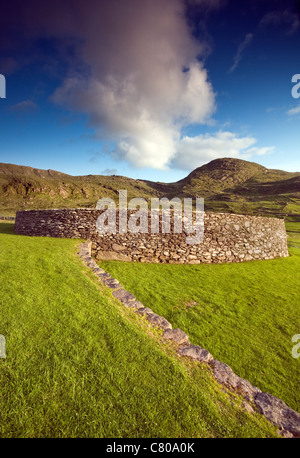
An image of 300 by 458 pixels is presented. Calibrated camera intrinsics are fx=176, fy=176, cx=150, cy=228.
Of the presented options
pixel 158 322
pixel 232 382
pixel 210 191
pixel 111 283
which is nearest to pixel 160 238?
pixel 111 283

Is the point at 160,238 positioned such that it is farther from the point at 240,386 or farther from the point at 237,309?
the point at 240,386

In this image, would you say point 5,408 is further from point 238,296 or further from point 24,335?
point 238,296

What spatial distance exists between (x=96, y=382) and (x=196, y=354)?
94.5 inches

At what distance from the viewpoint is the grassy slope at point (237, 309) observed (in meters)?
4.91

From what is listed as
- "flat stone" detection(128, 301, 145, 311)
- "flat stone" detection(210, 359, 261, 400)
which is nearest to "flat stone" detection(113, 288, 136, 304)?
"flat stone" detection(128, 301, 145, 311)

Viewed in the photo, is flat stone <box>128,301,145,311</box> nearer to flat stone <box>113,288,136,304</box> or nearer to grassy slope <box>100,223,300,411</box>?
flat stone <box>113,288,136,304</box>

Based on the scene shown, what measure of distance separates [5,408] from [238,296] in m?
8.75

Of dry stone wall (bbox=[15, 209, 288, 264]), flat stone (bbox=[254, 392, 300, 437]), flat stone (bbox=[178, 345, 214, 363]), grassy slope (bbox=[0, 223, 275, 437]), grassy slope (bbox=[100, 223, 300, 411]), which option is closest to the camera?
grassy slope (bbox=[0, 223, 275, 437])

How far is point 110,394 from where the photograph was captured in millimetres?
2744

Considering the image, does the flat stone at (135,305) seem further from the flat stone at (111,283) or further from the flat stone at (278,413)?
the flat stone at (278,413)

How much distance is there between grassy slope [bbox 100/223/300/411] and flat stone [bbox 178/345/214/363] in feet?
3.93

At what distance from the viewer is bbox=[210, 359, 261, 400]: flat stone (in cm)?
349

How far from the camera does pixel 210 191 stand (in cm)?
16150

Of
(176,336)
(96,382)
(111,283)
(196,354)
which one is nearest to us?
(96,382)
